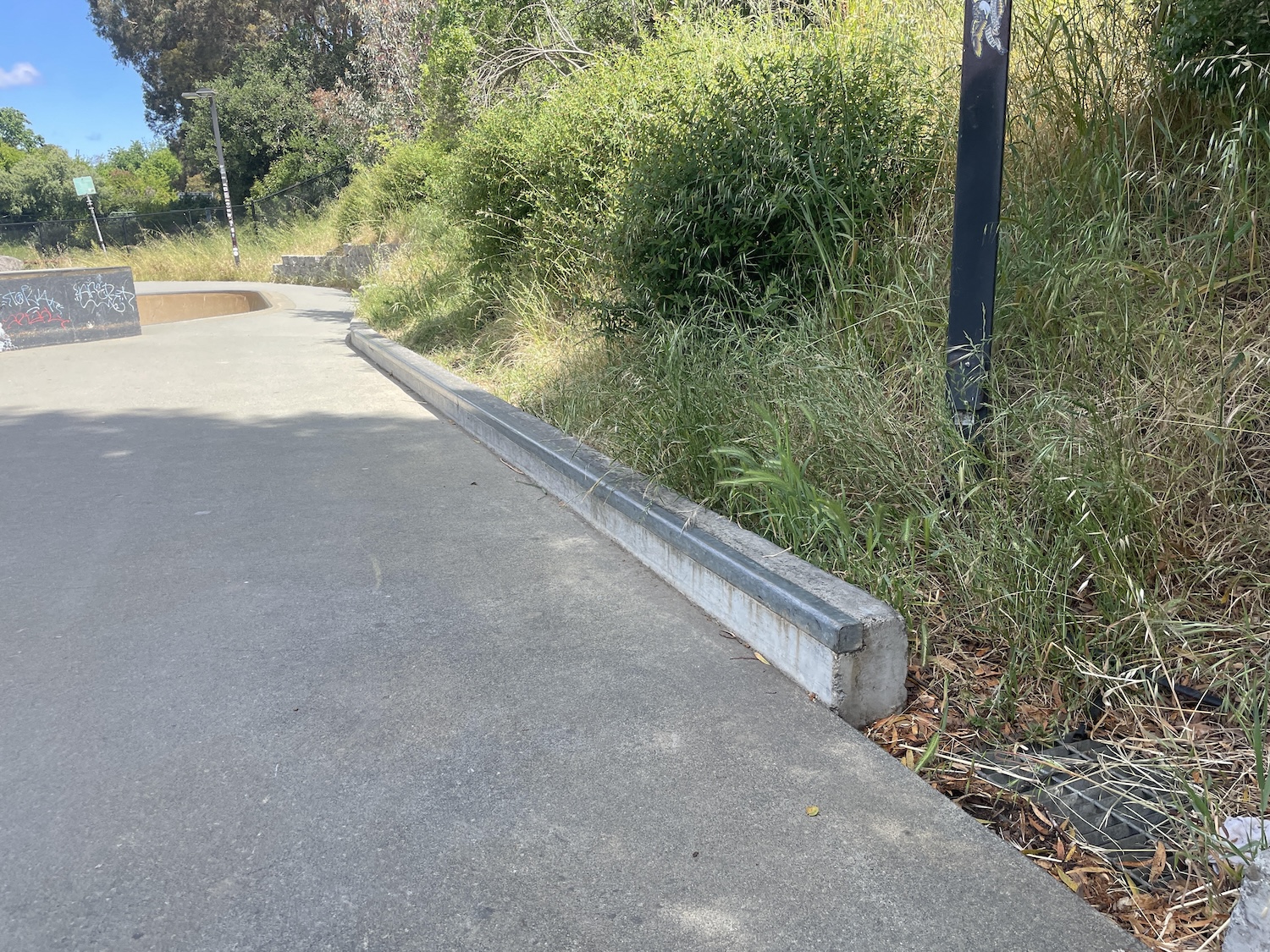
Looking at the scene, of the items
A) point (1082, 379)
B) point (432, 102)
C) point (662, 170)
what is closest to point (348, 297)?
point (432, 102)

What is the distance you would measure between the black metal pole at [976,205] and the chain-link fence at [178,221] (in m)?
34.1

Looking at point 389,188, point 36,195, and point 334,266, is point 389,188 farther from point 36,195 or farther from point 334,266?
point 36,195

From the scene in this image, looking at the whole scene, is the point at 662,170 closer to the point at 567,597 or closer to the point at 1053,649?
the point at 567,597

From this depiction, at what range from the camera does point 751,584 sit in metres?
3.45

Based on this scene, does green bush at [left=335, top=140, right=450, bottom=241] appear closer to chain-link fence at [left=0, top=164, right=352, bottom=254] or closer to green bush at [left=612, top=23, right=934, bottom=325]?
chain-link fence at [left=0, top=164, right=352, bottom=254]

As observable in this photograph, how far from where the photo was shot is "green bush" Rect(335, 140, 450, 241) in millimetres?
19578

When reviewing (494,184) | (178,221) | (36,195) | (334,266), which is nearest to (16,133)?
(36,195)

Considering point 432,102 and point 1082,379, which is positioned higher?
A: point 432,102

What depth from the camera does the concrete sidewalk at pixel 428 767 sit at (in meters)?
2.18

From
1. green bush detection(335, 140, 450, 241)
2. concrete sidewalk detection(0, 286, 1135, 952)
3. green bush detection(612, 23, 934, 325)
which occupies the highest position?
green bush detection(335, 140, 450, 241)

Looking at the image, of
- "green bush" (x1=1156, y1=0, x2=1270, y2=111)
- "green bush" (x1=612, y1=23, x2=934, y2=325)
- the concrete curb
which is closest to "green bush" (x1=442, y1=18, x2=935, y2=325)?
"green bush" (x1=612, y1=23, x2=934, y2=325)

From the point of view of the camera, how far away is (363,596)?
416 centimetres

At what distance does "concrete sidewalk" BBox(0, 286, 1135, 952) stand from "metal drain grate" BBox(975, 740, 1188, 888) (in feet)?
0.86

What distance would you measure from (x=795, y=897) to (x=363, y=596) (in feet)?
8.45
